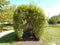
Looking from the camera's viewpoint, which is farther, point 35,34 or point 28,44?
point 35,34

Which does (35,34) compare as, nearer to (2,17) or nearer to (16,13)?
(16,13)

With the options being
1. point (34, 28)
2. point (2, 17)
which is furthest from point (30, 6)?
point (2, 17)

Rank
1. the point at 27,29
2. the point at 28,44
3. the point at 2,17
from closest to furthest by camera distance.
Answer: the point at 28,44 → the point at 27,29 → the point at 2,17

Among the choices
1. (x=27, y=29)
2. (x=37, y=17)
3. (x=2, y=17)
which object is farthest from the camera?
(x=2, y=17)

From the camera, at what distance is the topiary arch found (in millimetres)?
10398

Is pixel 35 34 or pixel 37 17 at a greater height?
pixel 37 17

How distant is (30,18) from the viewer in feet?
34.7

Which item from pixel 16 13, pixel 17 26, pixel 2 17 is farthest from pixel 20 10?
pixel 2 17

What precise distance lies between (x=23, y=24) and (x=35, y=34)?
40.5 inches

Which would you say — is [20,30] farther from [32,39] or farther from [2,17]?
[2,17]

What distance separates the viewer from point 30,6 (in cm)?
1064

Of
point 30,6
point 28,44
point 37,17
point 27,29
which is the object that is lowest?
point 28,44

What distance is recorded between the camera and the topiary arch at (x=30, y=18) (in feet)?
34.1

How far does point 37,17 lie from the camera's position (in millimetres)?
10406
